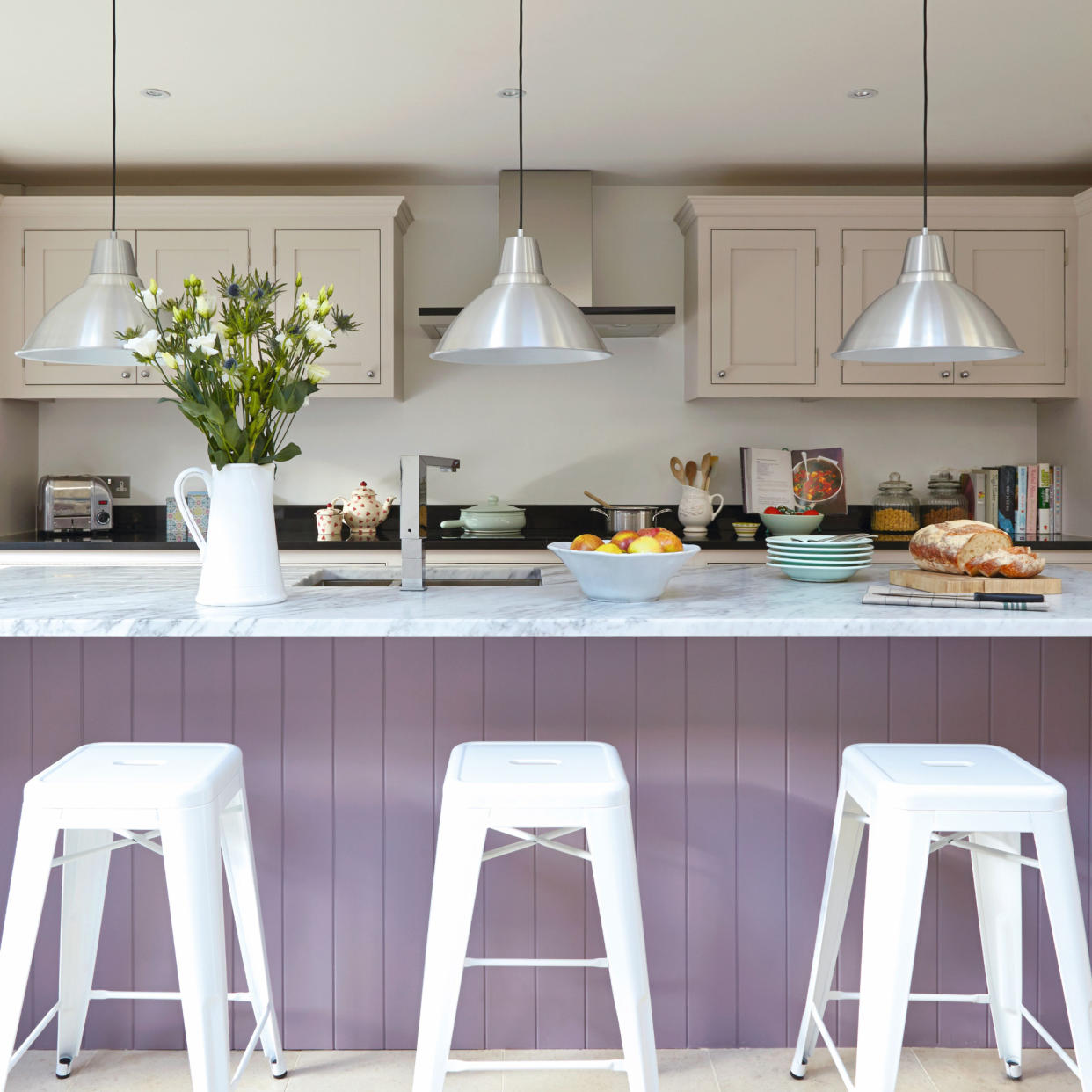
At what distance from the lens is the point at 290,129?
145 inches

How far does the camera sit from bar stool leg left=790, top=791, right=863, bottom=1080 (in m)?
1.86

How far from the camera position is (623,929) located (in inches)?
61.2

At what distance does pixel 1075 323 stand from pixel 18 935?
4.11 metres

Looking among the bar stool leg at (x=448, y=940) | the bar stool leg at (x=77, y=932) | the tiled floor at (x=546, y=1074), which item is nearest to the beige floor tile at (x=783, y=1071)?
the tiled floor at (x=546, y=1074)

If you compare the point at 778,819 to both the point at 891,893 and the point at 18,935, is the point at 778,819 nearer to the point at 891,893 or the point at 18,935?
the point at 891,893

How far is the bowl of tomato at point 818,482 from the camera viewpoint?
170 inches

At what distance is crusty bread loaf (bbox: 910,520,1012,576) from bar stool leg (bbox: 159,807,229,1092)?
1464mm

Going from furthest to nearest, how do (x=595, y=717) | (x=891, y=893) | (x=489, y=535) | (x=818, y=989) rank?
(x=489, y=535) < (x=595, y=717) < (x=818, y=989) < (x=891, y=893)

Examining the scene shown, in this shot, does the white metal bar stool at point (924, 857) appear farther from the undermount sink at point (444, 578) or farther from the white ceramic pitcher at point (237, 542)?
the white ceramic pitcher at point (237, 542)

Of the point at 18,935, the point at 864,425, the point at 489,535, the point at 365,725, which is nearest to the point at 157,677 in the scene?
the point at 365,725

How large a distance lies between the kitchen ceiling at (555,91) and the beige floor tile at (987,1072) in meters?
2.59

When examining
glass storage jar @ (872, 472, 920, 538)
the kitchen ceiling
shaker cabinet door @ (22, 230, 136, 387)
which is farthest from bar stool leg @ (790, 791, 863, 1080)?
shaker cabinet door @ (22, 230, 136, 387)

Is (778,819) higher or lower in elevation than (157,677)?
lower

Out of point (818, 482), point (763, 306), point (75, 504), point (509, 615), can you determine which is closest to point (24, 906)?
point (509, 615)
